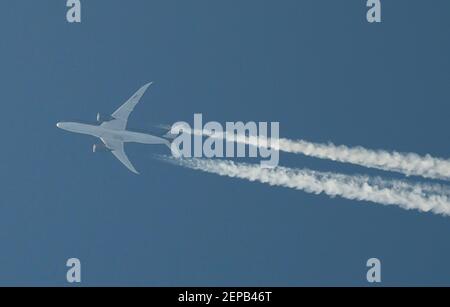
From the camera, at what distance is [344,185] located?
69188 millimetres

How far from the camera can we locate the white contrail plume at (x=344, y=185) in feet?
212

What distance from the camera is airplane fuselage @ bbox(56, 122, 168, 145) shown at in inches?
2940

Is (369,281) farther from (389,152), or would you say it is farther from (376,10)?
(376,10)

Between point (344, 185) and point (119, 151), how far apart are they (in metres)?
18.0

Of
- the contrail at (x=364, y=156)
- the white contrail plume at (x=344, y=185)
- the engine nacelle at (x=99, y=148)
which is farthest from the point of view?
the engine nacelle at (x=99, y=148)

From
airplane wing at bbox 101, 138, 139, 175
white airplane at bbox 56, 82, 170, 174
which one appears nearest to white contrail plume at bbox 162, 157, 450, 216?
white airplane at bbox 56, 82, 170, 174

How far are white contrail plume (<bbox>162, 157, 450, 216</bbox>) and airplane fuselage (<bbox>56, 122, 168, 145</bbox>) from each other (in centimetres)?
176

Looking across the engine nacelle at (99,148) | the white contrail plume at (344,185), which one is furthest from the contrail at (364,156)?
the engine nacelle at (99,148)

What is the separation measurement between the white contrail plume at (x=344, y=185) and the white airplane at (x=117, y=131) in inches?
85.7

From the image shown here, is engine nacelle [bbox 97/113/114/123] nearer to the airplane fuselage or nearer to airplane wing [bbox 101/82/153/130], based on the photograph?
the airplane fuselage

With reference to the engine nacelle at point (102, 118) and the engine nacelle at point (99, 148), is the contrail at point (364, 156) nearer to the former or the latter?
the engine nacelle at point (102, 118)

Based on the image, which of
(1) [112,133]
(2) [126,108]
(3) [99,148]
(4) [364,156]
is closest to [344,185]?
(4) [364,156]

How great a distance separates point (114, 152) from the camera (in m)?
78.6
